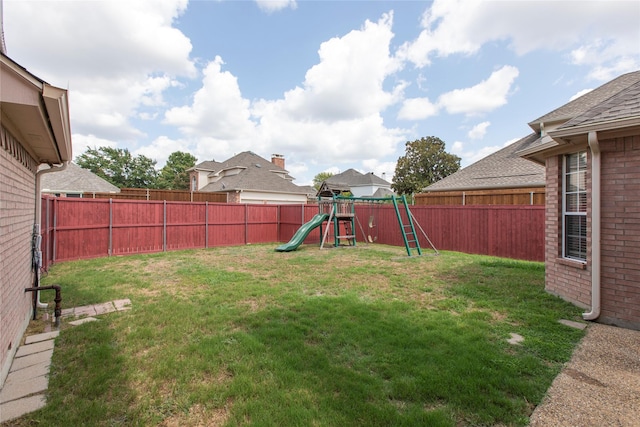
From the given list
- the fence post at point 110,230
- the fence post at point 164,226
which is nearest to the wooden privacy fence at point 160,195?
the fence post at point 164,226

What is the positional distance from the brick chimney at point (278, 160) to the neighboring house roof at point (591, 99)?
893 inches

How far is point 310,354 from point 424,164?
31.0 m

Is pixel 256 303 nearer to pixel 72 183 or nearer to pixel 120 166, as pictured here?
pixel 72 183

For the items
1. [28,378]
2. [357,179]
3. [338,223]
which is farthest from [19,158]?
[357,179]

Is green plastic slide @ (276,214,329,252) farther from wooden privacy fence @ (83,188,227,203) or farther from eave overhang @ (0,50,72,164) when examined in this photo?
wooden privacy fence @ (83,188,227,203)

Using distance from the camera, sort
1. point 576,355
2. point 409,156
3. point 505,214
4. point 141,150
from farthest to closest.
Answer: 1. point 141,150
2. point 409,156
3. point 505,214
4. point 576,355

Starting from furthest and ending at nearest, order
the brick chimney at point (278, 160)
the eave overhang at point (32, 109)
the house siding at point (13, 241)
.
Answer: the brick chimney at point (278, 160)
the house siding at point (13, 241)
the eave overhang at point (32, 109)

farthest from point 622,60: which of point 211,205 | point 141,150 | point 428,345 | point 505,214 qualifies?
point 141,150

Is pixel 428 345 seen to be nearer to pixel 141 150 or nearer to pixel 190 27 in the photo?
pixel 190 27

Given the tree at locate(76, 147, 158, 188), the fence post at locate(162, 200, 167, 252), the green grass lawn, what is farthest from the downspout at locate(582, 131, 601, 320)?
the tree at locate(76, 147, 158, 188)

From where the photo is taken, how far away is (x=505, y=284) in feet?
18.3

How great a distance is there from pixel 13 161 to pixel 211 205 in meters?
9.18

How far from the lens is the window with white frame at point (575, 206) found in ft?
14.2

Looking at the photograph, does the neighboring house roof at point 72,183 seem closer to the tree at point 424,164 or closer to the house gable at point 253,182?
the house gable at point 253,182
